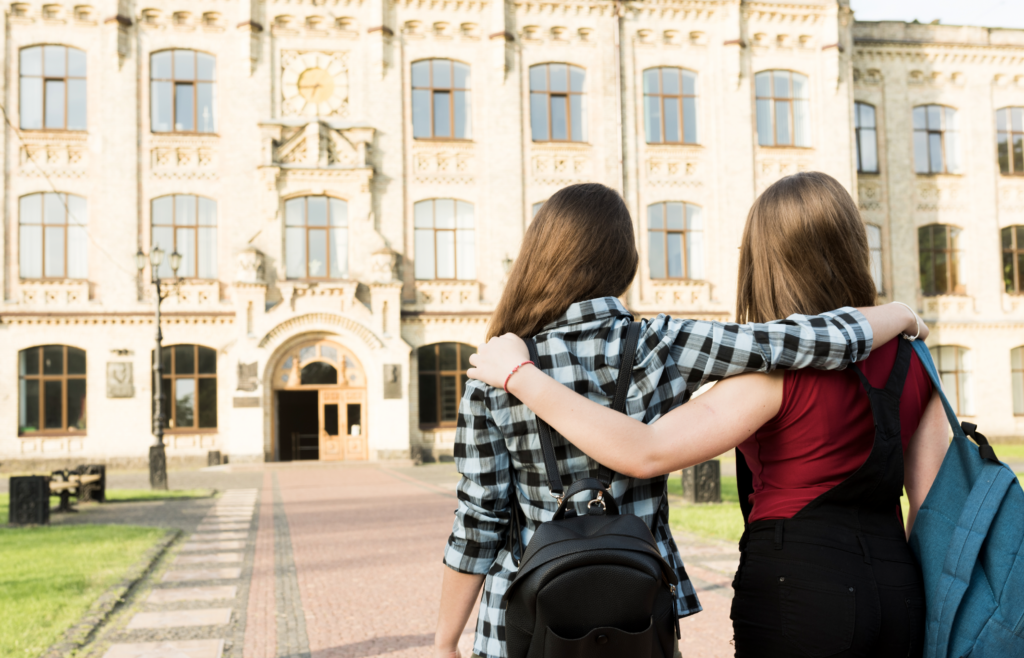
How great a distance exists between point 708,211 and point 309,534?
2136cm

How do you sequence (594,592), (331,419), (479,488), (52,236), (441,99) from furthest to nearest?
(441,99), (331,419), (52,236), (479,488), (594,592)

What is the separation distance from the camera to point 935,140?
102 feet

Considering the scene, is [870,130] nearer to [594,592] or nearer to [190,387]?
[190,387]

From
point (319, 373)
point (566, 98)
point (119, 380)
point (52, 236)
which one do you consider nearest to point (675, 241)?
point (566, 98)

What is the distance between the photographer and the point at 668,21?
28969 millimetres

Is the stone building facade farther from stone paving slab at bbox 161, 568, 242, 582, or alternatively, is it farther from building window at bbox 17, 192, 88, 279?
stone paving slab at bbox 161, 568, 242, 582

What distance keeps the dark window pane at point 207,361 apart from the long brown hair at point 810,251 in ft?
84.1

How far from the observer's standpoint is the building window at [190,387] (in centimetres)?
2562

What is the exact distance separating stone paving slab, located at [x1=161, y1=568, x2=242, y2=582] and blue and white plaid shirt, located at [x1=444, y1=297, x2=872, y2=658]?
6.46m

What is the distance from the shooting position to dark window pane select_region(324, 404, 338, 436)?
26.4 metres

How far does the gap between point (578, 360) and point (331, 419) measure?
25.4 m

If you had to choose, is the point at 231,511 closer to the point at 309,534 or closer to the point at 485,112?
the point at 309,534

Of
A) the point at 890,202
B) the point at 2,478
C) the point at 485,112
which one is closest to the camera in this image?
the point at 2,478

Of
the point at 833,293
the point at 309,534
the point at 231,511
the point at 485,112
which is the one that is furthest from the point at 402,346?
the point at 833,293
